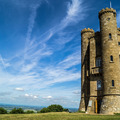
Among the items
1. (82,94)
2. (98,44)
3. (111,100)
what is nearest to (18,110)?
(82,94)

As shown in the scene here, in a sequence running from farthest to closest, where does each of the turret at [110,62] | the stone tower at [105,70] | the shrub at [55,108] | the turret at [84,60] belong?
1. the turret at [84,60]
2. the shrub at [55,108]
3. the stone tower at [105,70]
4. the turret at [110,62]

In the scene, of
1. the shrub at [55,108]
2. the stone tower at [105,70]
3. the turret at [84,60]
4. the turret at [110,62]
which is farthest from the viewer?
the turret at [84,60]

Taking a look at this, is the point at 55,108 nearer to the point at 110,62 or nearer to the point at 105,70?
the point at 105,70

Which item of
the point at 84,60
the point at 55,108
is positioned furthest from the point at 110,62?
the point at 55,108

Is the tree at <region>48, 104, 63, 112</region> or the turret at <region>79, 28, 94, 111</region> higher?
the turret at <region>79, 28, 94, 111</region>

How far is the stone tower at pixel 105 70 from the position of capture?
2773cm

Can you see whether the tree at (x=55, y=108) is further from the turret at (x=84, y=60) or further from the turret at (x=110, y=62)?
the turret at (x=110, y=62)

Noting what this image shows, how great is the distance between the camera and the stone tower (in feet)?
91.0

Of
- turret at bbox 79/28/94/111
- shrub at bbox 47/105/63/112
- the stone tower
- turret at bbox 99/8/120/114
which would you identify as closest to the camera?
turret at bbox 99/8/120/114

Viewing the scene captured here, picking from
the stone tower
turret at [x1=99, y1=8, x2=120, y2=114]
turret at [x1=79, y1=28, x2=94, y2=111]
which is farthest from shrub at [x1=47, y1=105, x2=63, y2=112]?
turret at [x1=99, y1=8, x2=120, y2=114]

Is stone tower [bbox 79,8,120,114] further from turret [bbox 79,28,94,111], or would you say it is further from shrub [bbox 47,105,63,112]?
shrub [bbox 47,105,63,112]

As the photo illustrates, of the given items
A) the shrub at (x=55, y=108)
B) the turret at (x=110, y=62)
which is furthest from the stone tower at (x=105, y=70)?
the shrub at (x=55, y=108)

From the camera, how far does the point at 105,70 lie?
29500 millimetres

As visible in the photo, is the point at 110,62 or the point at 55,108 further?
the point at 55,108
